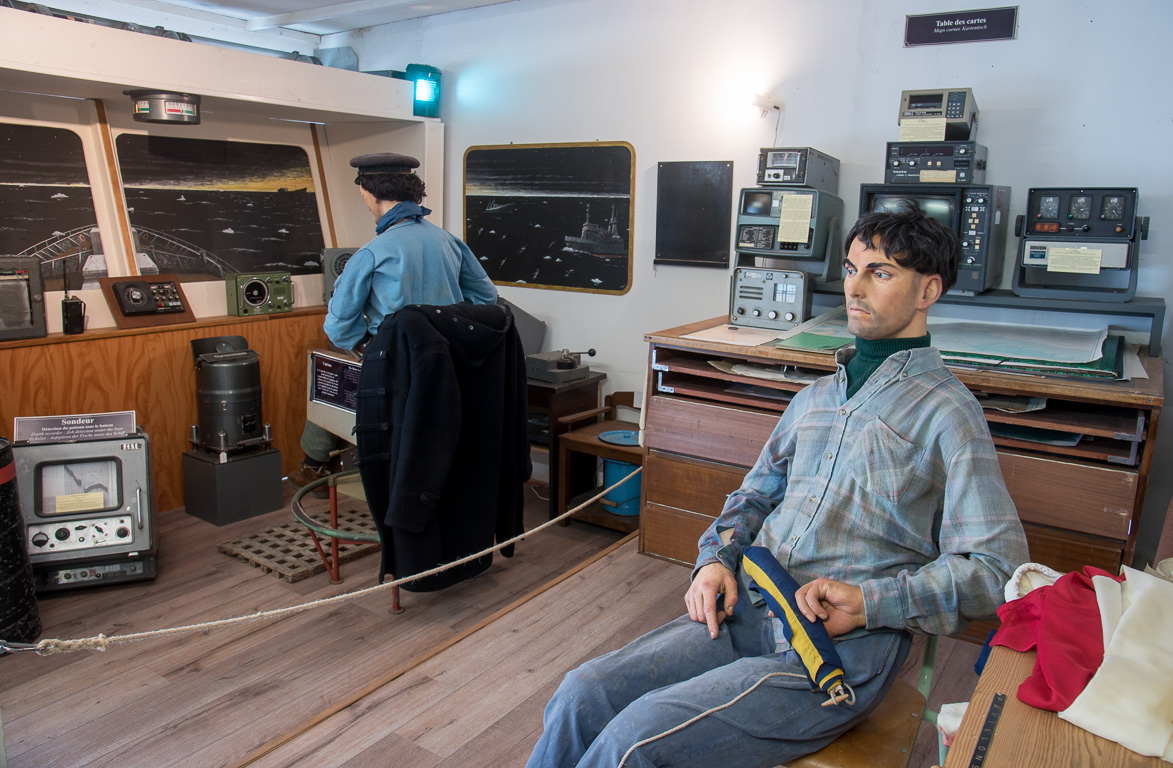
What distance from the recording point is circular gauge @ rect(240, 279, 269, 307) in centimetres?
455

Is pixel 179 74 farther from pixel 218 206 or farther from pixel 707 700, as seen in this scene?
pixel 707 700

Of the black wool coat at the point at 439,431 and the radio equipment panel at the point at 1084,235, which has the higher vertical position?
the radio equipment panel at the point at 1084,235

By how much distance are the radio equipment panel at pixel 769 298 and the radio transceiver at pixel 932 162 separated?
0.49 meters

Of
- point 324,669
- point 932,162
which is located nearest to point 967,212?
point 932,162

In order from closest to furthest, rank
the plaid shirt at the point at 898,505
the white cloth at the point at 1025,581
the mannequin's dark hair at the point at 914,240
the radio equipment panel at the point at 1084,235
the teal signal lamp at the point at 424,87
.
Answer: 1. the white cloth at the point at 1025,581
2. the plaid shirt at the point at 898,505
3. the mannequin's dark hair at the point at 914,240
4. the radio equipment panel at the point at 1084,235
5. the teal signal lamp at the point at 424,87

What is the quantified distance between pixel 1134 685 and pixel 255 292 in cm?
443

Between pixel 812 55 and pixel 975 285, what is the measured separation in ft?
4.52

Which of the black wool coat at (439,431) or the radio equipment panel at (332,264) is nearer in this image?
the black wool coat at (439,431)

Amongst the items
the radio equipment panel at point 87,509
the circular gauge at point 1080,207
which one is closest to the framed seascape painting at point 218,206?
the radio equipment panel at point 87,509

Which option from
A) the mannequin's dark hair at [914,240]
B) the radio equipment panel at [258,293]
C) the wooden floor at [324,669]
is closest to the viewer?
the mannequin's dark hair at [914,240]

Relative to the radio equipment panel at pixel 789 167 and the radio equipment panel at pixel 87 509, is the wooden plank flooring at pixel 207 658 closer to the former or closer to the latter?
the radio equipment panel at pixel 87 509

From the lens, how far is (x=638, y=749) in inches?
54.2

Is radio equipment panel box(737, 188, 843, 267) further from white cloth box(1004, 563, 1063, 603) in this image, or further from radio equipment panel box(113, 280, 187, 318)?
radio equipment panel box(113, 280, 187, 318)

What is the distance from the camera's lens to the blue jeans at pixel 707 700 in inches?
55.5
